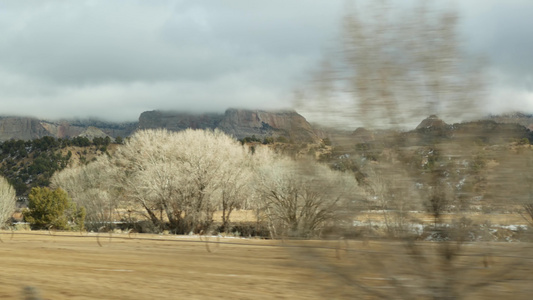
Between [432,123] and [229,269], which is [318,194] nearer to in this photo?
[432,123]

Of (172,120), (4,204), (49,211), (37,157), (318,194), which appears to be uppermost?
(37,157)

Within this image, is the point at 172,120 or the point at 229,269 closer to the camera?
the point at 229,269

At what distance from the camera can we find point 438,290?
631 cm

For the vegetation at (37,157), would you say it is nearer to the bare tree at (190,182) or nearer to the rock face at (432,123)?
the bare tree at (190,182)

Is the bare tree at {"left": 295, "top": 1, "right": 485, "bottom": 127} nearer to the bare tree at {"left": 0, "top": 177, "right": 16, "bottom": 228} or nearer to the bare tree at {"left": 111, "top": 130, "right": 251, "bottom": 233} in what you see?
the bare tree at {"left": 111, "top": 130, "right": 251, "bottom": 233}

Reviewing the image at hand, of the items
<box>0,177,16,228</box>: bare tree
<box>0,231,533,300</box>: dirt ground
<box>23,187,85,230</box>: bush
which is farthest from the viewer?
<box>23,187,85,230</box>: bush

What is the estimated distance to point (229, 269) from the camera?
16828 millimetres

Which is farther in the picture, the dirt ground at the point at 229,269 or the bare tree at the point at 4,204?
the bare tree at the point at 4,204

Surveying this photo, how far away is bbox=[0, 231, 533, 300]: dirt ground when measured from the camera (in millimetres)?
6469

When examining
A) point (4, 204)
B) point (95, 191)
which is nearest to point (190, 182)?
Result: point (4, 204)

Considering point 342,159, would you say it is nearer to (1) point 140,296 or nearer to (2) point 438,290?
(2) point 438,290

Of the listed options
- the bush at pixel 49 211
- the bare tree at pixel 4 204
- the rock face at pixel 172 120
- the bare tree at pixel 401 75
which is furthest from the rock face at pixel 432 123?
the bare tree at pixel 4 204

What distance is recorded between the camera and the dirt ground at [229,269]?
21.2 ft

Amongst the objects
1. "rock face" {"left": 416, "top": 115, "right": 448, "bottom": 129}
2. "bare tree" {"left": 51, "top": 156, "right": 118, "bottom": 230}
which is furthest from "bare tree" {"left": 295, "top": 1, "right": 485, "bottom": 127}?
"bare tree" {"left": 51, "top": 156, "right": 118, "bottom": 230}
